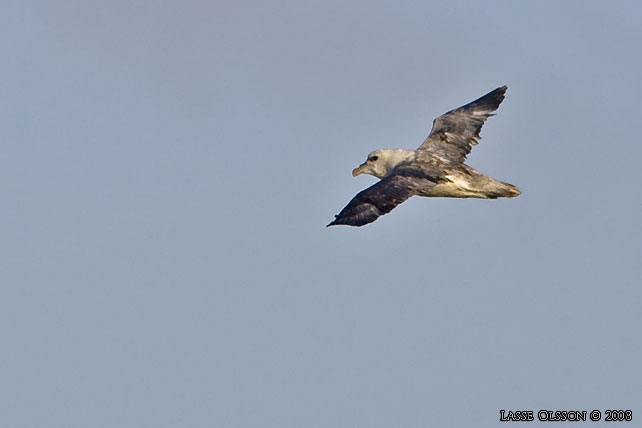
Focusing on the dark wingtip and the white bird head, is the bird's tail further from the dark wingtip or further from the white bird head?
the dark wingtip

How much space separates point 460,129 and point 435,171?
2703 mm

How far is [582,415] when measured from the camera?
2733cm

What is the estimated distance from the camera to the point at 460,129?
31453 millimetres

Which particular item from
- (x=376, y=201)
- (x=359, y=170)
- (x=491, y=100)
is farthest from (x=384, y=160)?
(x=376, y=201)

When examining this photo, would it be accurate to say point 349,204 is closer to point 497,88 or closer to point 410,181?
point 410,181

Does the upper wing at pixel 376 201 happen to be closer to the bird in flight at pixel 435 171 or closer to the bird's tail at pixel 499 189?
the bird in flight at pixel 435 171

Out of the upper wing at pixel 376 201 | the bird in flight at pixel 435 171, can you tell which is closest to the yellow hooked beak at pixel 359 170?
the bird in flight at pixel 435 171

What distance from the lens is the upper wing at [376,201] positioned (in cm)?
2578

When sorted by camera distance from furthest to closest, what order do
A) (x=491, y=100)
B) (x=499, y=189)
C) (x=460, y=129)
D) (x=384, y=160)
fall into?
(x=491, y=100), (x=460, y=129), (x=384, y=160), (x=499, y=189)

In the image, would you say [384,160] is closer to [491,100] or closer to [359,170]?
[359,170]

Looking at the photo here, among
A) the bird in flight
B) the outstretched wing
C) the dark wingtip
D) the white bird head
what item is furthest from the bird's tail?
the dark wingtip

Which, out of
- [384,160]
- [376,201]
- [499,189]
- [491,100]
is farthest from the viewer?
[491,100]

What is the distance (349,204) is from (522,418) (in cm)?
640

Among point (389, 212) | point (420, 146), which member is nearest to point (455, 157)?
point (420, 146)
